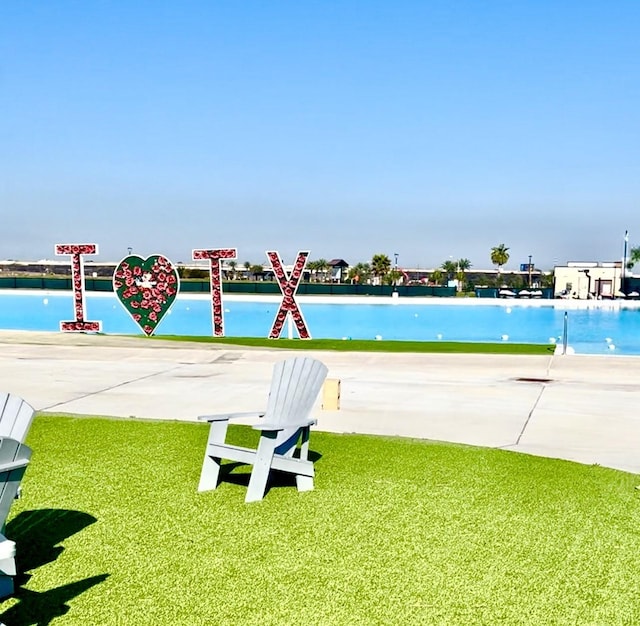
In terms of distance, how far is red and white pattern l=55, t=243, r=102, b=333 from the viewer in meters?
21.4

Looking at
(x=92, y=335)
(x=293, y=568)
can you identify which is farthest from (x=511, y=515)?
(x=92, y=335)

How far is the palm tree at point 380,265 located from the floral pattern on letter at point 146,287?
227ft

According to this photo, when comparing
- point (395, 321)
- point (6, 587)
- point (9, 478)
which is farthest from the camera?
point (395, 321)

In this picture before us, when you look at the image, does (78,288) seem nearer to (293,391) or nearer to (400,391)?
(400,391)

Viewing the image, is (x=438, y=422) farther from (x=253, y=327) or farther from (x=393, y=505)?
(x=253, y=327)

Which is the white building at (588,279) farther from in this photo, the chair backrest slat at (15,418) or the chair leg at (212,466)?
the chair backrest slat at (15,418)

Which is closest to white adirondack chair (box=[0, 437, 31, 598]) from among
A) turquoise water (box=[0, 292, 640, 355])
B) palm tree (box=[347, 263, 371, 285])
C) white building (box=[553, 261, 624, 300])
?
turquoise water (box=[0, 292, 640, 355])

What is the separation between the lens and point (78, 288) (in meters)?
21.3

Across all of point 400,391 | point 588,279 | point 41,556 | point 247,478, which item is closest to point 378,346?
point 400,391

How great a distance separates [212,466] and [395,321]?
32085 mm

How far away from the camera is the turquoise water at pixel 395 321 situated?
2969 centimetres

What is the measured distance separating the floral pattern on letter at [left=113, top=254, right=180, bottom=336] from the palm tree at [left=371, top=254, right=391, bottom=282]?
69.1 m

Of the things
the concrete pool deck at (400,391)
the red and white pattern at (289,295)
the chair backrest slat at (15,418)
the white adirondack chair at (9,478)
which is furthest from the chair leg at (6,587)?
the red and white pattern at (289,295)

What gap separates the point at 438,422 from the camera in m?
8.81
